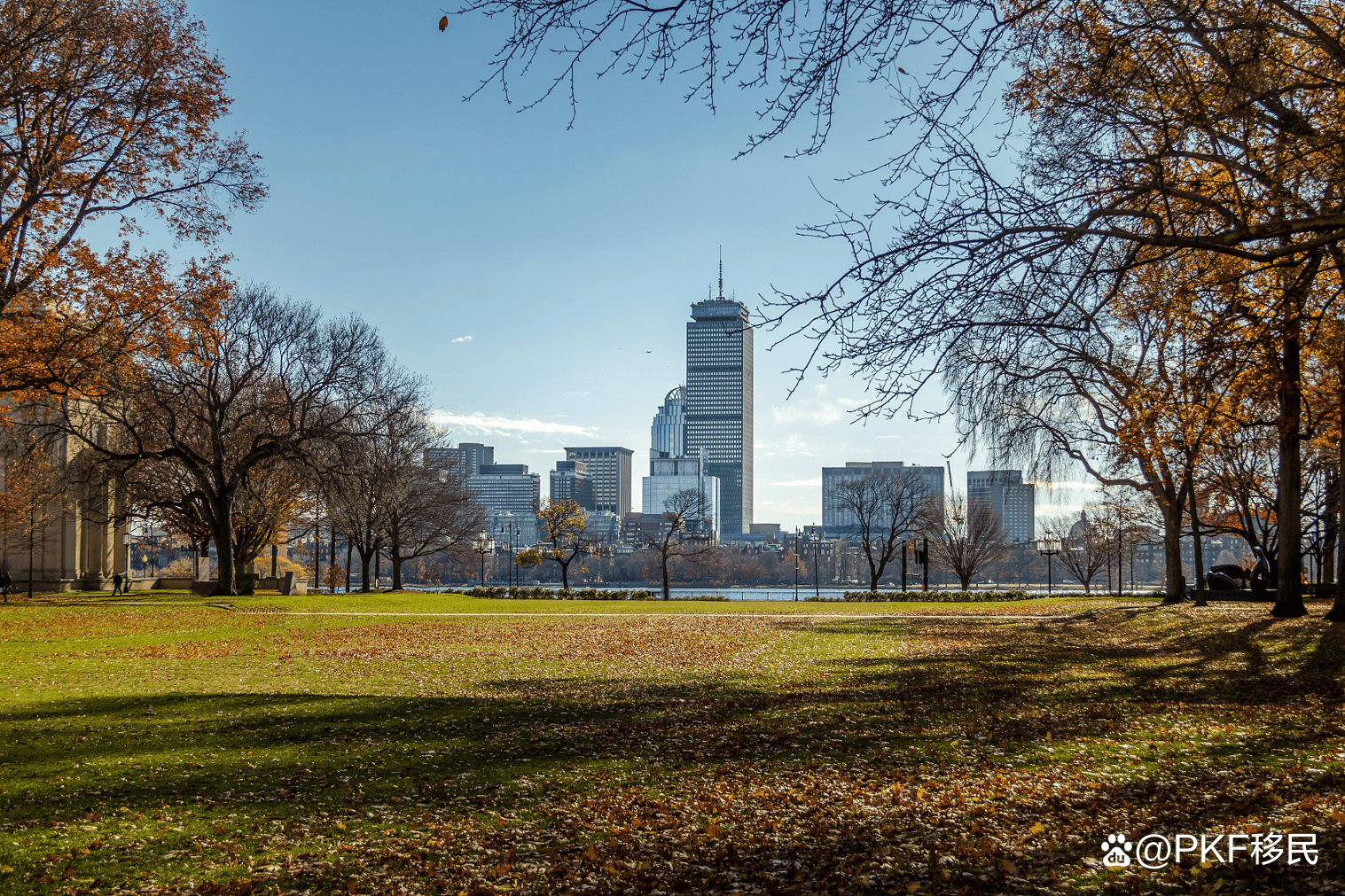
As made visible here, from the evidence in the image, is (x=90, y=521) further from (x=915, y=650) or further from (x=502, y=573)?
(x=502, y=573)

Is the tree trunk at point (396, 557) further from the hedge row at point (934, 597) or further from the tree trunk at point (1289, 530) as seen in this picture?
the tree trunk at point (1289, 530)

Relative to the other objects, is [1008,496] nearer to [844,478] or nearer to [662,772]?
[662,772]

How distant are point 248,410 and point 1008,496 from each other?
2969 cm

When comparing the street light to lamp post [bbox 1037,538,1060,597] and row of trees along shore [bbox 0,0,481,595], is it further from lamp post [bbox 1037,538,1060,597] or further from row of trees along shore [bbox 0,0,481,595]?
lamp post [bbox 1037,538,1060,597]

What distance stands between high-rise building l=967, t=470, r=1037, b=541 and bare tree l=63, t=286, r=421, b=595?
22.0m

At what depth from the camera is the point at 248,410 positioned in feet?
113

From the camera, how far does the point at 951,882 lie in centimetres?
446

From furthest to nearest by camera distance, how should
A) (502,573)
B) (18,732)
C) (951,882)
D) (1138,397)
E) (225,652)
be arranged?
(502,573) → (1138,397) → (225,652) → (18,732) → (951,882)

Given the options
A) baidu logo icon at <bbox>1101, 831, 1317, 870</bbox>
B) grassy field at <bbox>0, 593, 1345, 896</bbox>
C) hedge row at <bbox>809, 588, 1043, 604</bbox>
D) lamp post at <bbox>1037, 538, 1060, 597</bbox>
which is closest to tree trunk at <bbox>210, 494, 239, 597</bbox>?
grassy field at <bbox>0, 593, 1345, 896</bbox>

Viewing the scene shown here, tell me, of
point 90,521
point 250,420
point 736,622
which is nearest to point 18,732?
point 736,622

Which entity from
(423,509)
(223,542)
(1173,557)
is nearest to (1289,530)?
(1173,557)

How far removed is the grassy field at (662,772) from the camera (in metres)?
4.65

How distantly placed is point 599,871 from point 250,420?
1457 inches

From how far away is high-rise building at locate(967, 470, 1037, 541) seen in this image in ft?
81.2
